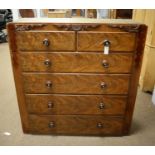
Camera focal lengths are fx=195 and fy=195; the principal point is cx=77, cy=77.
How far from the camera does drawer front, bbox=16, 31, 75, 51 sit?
1.36 metres

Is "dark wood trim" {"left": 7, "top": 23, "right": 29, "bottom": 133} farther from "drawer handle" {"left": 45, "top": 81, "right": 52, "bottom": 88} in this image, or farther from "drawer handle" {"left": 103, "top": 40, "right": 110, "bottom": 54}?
"drawer handle" {"left": 103, "top": 40, "right": 110, "bottom": 54}

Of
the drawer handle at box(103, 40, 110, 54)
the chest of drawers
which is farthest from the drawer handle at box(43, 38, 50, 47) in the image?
the drawer handle at box(103, 40, 110, 54)

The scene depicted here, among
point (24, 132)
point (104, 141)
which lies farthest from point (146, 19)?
point (24, 132)

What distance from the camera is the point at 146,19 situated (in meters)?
2.44

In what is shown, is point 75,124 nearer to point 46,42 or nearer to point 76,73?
point 76,73

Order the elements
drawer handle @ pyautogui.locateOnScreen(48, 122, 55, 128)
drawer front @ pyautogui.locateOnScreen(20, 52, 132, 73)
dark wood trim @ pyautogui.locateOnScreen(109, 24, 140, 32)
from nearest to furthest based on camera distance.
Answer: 1. dark wood trim @ pyautogui.locateOnScreen(109, 24, 140, 32)
2. drawer front @ pyautogui.locateOnScreen(20, 52, 132, 73)
3. drawer handle @ pyautogui.locateOnScreen(48, 122, 55, 128)

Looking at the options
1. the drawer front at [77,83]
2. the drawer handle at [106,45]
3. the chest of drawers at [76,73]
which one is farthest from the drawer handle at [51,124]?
the drawer handle at [106,45]

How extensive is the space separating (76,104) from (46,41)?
58cm

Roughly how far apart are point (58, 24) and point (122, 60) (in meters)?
0.53

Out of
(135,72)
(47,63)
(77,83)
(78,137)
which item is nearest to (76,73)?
(77,83)

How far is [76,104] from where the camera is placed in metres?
1.63

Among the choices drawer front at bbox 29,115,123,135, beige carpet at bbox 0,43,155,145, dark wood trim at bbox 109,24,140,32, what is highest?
dark wood trim at bbox 109,24,140,32

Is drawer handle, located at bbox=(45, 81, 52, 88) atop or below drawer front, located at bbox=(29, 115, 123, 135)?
atop
